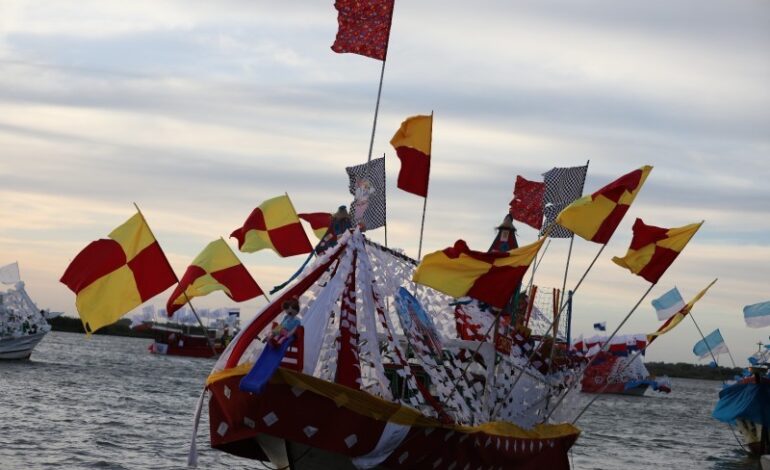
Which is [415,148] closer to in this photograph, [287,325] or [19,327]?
[287,325]

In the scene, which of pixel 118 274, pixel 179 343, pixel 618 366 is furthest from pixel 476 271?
pixel 179 343

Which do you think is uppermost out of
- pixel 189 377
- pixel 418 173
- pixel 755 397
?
pixel 418 173

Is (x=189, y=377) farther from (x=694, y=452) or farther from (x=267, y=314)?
(x=267, y=314)

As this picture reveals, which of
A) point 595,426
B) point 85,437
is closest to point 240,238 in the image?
point 85,437

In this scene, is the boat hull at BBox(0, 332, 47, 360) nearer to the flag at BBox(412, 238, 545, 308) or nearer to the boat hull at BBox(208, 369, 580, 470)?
the boat hull at BBox(208, 369, 580, 470)

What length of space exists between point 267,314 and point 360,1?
6915 millimetres

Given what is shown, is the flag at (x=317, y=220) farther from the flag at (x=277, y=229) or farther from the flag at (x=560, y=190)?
the flag at (x=560, y=190)

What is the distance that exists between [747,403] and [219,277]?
25.0m

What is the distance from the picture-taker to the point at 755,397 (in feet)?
134

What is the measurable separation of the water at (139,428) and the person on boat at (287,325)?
35.7 feet

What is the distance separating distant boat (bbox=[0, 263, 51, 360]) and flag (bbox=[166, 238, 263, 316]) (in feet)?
146

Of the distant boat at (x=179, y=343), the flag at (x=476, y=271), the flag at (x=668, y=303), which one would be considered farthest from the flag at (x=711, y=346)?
the distant boat at (x=179, y=343)

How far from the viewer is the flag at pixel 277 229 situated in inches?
945

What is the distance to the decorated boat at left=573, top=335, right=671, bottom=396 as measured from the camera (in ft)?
215
